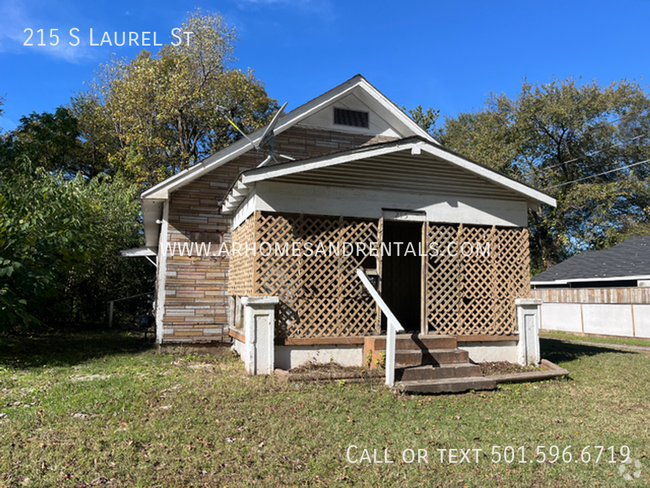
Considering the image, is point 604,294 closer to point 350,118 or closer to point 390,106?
point 390,106

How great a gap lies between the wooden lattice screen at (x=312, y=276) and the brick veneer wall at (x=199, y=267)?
82.8 inches

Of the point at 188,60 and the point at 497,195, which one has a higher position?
the point at 188,60

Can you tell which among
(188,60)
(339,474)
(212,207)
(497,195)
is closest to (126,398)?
(339,474)

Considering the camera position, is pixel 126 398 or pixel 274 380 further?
pixel 274 380

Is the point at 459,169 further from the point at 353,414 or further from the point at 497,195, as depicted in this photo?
the point at 353,414

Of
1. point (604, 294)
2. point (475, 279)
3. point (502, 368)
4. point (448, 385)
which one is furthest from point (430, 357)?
point (604, 294)

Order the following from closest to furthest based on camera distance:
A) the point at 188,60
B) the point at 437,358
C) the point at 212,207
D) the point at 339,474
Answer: the point at 339,474, the point at 437,358, the point at 212,207, the point at 188,60

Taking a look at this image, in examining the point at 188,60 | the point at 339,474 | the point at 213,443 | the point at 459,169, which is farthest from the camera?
the point at 188,60

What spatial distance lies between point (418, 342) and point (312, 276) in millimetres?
2034

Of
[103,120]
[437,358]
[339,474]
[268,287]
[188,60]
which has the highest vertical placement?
[188,60]

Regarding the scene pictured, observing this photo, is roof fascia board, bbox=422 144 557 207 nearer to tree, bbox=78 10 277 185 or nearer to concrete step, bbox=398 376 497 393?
concrete step, bbox=398 376 497 393

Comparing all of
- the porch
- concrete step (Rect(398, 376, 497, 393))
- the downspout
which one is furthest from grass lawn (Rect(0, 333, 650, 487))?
the downspout

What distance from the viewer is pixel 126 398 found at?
5609 millimetres

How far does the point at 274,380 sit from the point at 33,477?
130 inches
